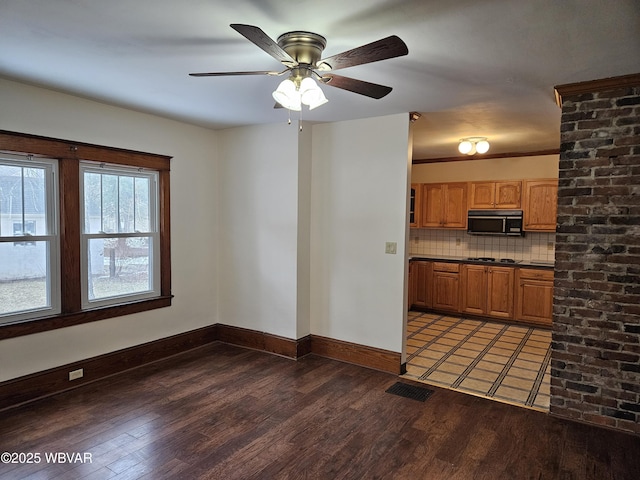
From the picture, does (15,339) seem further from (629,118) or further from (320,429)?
(629,118)

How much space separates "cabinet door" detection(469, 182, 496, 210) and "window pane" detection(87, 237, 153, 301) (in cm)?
463

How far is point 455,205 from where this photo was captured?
638 cm

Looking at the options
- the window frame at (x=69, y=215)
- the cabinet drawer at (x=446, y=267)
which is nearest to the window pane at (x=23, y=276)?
the window frame at (x=69, y=215)

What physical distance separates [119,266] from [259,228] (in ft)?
4.80

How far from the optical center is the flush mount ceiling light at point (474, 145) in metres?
4.79

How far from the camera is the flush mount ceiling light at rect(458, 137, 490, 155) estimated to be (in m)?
4.79

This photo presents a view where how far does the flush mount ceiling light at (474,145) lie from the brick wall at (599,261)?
1812 millimetres

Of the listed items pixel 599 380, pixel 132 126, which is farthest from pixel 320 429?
pixel 132 126

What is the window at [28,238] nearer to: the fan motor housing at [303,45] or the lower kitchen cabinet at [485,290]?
the fan motor housing at [303,45]

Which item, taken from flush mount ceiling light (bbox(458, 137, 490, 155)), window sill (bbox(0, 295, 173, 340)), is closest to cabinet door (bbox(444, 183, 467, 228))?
flush mount ceiling light (bbox(458, 137, 490, 155))

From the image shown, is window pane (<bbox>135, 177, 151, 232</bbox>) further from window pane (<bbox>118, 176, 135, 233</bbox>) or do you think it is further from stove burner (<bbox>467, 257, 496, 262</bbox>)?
stove burner (<bbox>467, 257, 496, 262</bbox>)

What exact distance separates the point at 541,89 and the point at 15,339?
446cm

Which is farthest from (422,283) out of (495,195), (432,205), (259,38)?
(259,38)

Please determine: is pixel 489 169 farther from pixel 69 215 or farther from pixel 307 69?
pixel 69 215
